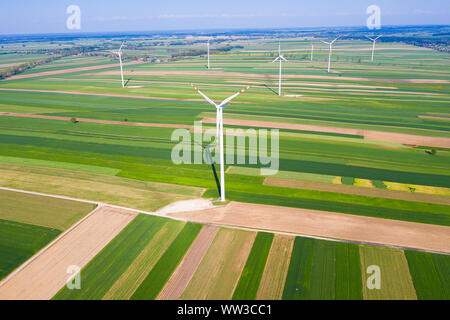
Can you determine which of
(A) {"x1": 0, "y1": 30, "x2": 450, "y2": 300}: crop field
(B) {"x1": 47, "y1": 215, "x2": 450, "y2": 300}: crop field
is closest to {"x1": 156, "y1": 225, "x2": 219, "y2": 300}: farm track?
(A) {"x1": 0, "y1": 30, "x2": 450, "y2": 300}: crop field

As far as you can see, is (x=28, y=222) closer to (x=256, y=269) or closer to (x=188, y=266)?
(x=188, y=266)

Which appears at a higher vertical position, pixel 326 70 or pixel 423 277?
pixel 326 70

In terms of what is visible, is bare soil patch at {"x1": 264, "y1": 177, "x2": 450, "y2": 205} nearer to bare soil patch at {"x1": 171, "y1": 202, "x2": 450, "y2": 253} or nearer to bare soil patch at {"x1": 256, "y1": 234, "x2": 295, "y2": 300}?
bare soil patch at {"x1": 171, "y1": 202, "x2": 450, "y2": 253}

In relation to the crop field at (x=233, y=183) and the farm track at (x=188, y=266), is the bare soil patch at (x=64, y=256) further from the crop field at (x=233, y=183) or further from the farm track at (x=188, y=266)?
the farm track at (x=188, y=266)

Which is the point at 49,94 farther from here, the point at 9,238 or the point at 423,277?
the point at 423,277

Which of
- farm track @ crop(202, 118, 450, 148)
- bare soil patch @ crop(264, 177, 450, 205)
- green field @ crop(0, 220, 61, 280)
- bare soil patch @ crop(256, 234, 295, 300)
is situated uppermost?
farm track @ crop(202, 118, 450, 148)
